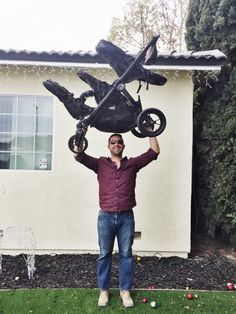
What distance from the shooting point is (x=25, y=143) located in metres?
5.55

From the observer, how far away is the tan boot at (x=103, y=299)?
378cm

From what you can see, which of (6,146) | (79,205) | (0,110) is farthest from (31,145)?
(79,205)

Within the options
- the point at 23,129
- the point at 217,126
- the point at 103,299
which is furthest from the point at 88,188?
the point at 217,126

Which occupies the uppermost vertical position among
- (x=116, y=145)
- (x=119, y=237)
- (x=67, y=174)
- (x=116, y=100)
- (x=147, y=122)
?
(x=116, y=100)

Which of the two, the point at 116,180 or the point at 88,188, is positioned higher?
the point at 116,180

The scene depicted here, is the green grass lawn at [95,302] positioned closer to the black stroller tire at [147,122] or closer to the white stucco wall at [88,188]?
the white stucco wall at [88,188]

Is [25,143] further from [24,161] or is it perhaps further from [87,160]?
[87,160]

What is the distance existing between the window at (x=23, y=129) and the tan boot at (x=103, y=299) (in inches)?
96.3

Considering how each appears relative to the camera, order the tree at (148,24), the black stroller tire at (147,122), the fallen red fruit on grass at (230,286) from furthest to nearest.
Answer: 1. the tree at (148,24)
2. the fallen red fruit on grass at (230,286)
3. the black stroller tire at (147,122)

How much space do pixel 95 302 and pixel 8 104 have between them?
3305 mm

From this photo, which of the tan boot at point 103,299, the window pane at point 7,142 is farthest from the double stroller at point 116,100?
the window pane at point 7,142

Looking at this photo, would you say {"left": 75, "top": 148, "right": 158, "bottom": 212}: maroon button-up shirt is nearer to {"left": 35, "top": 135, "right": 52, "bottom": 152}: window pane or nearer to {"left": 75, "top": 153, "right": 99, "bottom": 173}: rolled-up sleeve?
{"left": 75, "top": 153, "right": 99, "bottom": 173}: rolled-up sleeve

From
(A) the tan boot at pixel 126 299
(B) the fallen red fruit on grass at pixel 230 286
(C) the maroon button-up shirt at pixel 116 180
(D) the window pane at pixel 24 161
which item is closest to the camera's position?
(C) the maroon button-up shirt at pixel 116 180

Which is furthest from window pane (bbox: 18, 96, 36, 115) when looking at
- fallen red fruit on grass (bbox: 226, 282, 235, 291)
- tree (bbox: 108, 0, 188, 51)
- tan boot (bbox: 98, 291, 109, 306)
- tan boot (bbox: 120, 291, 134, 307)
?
tree (bbox: 108, 0, 188, 51)
